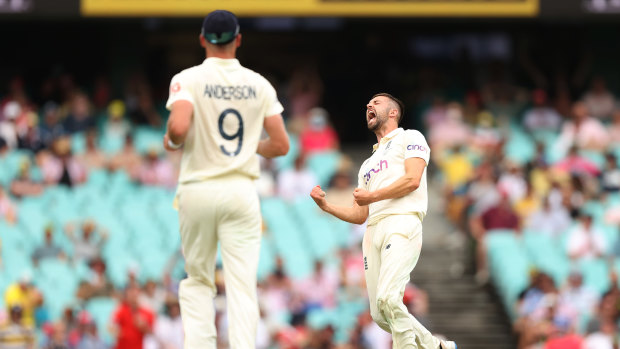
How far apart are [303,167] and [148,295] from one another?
3.74m

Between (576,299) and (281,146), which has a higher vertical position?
(281,146)

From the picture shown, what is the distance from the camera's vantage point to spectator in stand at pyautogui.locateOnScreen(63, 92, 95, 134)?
1952 cm

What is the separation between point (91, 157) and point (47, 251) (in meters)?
2.64

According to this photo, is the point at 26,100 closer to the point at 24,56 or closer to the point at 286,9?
the point at 24,56

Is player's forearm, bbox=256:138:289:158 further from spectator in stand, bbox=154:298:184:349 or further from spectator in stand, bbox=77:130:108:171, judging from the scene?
spectator in stand, bbox=77:130:108:171

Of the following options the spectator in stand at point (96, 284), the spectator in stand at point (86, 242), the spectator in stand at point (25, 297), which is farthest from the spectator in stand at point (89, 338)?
the spectator in stand at point (86, 242)

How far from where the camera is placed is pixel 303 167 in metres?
17.9

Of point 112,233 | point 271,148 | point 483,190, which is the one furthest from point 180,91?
point 483,190

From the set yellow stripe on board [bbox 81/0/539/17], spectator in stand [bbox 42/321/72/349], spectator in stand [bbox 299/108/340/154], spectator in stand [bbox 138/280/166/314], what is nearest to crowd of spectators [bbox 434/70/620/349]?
spectator in stand [bbox 299/108/340/154]

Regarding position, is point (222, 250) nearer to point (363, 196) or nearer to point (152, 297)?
point (363, 196)

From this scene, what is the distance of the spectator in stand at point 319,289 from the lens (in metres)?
15.5

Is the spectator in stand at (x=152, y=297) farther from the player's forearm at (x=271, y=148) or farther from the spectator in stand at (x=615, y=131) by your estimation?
the spectator in stand at (x=615, y=131)

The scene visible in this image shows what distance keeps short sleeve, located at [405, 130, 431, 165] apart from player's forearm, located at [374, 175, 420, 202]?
0.17 m

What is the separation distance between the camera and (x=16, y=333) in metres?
14.0
